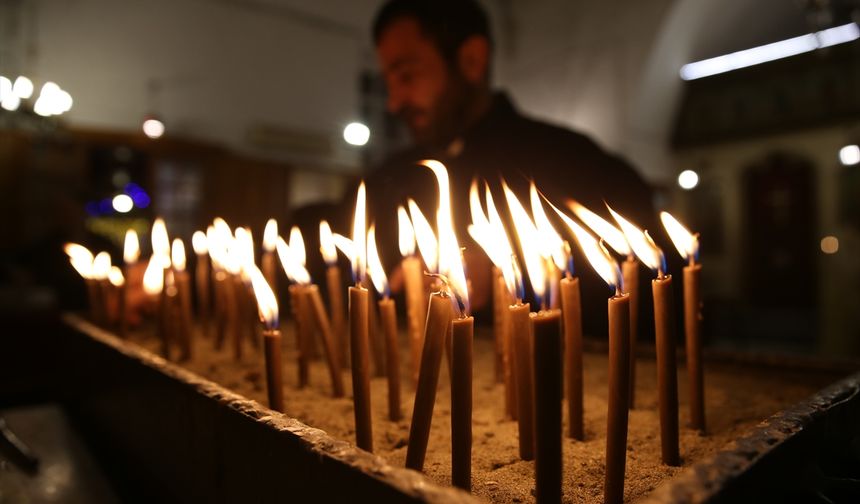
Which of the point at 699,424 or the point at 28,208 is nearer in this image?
the point at 699,424

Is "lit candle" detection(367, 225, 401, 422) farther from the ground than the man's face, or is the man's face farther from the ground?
the man's face

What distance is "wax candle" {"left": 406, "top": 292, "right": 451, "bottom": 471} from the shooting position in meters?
0.64

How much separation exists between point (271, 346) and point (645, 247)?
58 cm

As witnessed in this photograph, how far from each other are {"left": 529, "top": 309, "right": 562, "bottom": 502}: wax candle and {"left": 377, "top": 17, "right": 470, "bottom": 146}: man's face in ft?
6.70

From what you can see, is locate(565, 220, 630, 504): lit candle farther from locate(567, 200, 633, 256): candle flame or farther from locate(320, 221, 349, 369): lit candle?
locate(320, 221, 349, 369): lit candle

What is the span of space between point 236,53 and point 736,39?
291 inches

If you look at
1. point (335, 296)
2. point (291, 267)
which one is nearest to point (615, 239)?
point (291, 267)

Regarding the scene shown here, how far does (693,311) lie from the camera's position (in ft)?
2.96

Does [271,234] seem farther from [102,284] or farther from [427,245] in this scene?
[427,245]

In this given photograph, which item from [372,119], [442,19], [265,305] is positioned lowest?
[265,305]

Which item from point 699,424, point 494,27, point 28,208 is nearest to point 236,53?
point 28,208

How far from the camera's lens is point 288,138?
7.82 meters

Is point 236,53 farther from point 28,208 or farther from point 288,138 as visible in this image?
point 28,208

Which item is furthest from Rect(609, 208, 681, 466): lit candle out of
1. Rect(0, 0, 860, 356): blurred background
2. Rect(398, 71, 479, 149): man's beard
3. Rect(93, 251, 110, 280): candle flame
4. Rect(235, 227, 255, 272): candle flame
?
Rect(0, 0, 860, 356): blurred background
